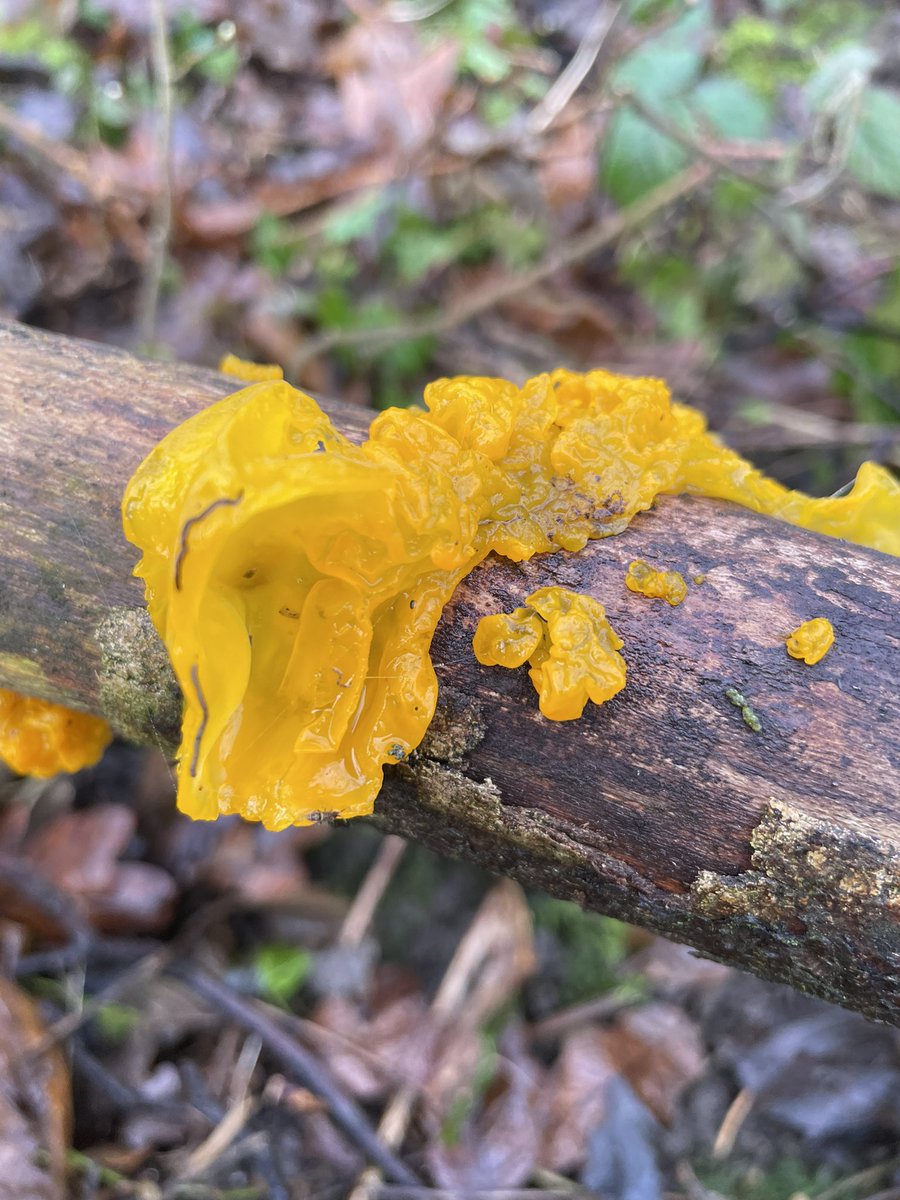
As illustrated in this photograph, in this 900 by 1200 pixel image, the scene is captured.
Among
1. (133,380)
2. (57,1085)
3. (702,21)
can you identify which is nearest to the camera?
(133,380)

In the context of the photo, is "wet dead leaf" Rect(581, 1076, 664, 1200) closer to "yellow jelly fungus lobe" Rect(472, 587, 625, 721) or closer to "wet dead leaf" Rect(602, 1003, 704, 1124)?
"wet dead leaf" Rect(602, 1003, 704, 1124)

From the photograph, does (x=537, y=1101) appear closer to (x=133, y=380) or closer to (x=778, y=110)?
(x=133, y=380)

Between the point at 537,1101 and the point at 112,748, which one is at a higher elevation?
the point at 112,748

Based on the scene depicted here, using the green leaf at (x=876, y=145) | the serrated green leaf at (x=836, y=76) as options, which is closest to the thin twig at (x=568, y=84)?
the serrated green leaf at (x=836, y=76)

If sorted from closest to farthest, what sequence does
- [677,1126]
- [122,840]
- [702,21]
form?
[677,1126], [122,840], [702,21]

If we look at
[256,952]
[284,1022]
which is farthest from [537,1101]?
[256,952]
